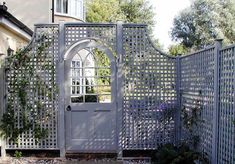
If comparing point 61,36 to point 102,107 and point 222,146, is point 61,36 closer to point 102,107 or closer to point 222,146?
point 102,107

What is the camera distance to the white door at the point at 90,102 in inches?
309

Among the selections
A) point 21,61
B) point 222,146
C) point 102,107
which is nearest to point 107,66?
point 102,107

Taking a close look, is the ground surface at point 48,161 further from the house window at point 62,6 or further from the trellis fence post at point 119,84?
the house window at point 62,6

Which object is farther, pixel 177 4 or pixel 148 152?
pixel 177 4

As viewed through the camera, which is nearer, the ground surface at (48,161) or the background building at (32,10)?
the ground surface at (48,161)

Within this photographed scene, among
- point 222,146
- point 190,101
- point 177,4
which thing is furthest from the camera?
point 177,4

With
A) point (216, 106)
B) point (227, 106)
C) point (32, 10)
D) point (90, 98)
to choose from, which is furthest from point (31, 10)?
point (227, 106)

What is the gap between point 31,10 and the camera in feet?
54.3

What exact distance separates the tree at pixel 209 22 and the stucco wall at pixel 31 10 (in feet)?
61.7

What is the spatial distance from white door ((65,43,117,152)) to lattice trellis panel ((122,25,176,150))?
0.36m

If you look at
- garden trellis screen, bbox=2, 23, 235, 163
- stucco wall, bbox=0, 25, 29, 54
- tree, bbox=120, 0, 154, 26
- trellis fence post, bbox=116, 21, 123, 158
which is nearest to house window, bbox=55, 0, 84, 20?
stucco wall, bbox=0, 25, 29, 54

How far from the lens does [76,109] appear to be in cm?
785

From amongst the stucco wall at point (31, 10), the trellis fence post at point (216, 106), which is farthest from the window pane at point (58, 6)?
the trellis fence post at point (216, 106)

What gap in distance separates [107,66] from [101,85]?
483mm
